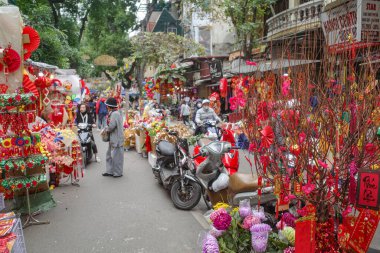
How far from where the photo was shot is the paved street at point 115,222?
457cm

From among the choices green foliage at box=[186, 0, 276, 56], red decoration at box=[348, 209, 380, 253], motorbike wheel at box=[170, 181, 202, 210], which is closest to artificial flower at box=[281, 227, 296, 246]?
red decoration at box=[348, 209, 380, 253]

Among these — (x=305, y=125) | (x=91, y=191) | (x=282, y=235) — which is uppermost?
(x=305, y=125)

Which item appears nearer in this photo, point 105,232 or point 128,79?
point 105,232

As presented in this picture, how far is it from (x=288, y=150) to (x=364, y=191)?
0.66 meters

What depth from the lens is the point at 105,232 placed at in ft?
16.4

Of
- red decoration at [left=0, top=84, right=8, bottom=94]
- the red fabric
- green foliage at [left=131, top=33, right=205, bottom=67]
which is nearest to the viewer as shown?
red decoration at [left=0, top=84, right=8, bottom=94]

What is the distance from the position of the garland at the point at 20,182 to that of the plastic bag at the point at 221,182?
2.83 m

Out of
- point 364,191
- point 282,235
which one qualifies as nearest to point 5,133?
point 282,235

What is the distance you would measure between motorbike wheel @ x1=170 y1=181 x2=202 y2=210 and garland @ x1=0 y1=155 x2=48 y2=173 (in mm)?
2241

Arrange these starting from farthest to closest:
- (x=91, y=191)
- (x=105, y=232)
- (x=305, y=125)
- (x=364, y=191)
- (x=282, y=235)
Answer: (x=91, y=191), (x=105, y=232), (x=282, y=235), (x=305, y=125), (x=364, y=191)

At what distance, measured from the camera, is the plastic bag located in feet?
16.4

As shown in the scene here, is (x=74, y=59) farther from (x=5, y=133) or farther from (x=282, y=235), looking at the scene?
(x=282, y=235)

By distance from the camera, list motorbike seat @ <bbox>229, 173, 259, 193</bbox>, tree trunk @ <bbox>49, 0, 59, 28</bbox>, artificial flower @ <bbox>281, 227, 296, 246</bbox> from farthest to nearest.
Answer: tree trunk @ <bbox>49, 0, 59, 28</bbox> → motorbike seat @ <bbox>229, 173, 259, 193</bbox> → artificial flower @ <bbox>281, 227, 296, 246</bbox>

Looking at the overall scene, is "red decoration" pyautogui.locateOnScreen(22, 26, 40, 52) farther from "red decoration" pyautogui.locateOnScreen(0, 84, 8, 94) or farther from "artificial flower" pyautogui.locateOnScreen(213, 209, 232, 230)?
"artificial flower" pyautogui.locateOnScreen(213, 209, 232, 230)
